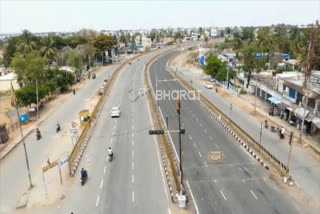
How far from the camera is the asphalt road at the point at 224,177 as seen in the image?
18703 mm

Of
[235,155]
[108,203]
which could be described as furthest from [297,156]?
[108,203]

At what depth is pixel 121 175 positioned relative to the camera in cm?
2294

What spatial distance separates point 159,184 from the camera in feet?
70.4

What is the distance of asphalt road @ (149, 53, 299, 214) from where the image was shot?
736 inches

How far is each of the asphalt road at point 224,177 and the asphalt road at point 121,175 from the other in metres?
3.00

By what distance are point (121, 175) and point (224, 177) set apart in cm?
884

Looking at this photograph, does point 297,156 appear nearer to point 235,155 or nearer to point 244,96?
point 235,155

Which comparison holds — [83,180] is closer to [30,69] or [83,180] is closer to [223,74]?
[30,69]

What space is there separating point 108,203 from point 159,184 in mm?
4396

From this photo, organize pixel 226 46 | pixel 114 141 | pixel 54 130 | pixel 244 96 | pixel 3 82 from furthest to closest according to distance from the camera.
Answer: pixel 226 46, pixel 3 82, pixel 244 96, pixel 54 130, pixel 114 141

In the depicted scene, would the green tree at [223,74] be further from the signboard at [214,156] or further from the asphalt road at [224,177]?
the signboard at [214,156]

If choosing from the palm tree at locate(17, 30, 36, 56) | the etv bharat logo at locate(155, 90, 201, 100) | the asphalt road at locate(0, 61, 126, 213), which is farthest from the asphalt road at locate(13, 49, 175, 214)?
the palm tree at locate(17, 30, 36, 56)

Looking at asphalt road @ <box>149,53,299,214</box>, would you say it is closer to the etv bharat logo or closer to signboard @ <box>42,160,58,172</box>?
signboard @ <box>42,160,58,172</box>

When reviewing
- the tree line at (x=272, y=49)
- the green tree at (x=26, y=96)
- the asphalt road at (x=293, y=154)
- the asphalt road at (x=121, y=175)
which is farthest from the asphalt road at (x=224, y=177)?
the green tree at (x=26, y=96)
